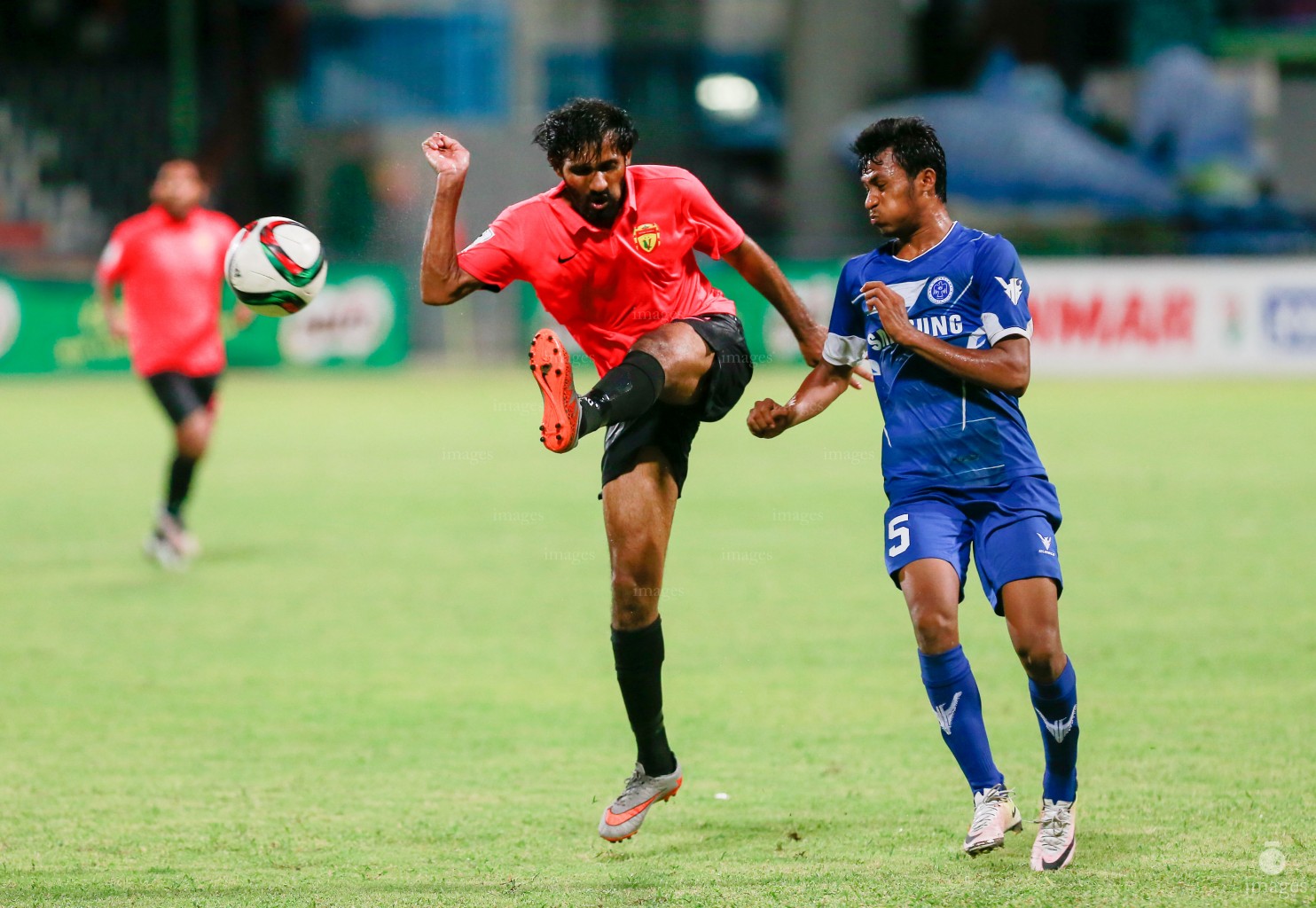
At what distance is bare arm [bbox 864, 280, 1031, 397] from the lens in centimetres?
487

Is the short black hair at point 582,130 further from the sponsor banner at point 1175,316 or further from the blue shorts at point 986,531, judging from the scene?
the sponsor banner at point 1175,316

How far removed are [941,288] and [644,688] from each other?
158 centimetres

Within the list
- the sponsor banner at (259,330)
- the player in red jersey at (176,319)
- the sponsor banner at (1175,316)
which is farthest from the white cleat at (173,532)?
the sponsor banner at (1175,316)

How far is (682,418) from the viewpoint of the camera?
5656mm

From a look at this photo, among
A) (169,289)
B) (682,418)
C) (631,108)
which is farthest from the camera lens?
(631,108)

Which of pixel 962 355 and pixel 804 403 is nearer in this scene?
pixel 962 355

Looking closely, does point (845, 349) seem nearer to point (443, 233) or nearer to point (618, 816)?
point (443, 233)

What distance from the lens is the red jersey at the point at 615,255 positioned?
545cm

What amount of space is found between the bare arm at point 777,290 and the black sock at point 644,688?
3.46 feet

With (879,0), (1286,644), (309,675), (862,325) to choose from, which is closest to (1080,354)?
(879,0)

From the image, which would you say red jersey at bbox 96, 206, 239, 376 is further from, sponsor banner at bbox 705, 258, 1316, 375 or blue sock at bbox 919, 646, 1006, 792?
sponsor banner at bbox 705, 258, 1316, 375

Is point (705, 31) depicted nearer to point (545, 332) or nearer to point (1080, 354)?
point (1080, 354)

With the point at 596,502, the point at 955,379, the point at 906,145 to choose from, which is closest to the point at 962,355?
the point at 955,379

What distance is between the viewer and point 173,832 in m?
5.41
